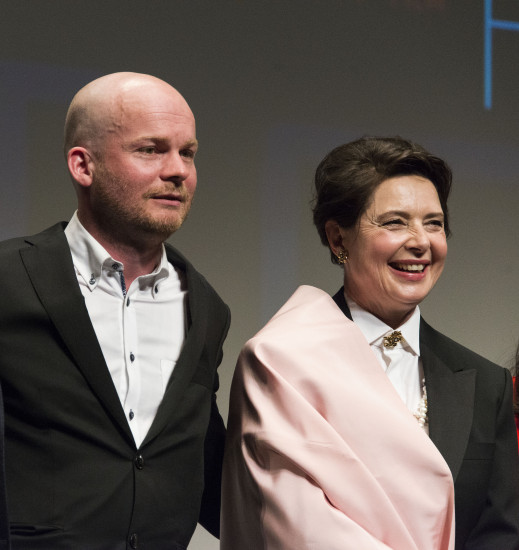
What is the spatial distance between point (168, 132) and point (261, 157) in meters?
1.35

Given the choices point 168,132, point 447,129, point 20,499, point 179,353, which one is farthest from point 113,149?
point 447,129

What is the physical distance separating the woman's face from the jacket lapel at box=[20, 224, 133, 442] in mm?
621

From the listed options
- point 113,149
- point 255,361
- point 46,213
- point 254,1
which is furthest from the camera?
point 254,1

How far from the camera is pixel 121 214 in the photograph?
1851 mm

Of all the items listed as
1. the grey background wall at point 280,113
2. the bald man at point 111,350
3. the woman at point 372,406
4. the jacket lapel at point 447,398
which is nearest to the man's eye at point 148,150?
the bald man at point 111,350

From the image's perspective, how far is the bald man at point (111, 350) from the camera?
1.72m

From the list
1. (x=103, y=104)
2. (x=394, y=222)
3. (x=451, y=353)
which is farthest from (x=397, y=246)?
(x=103, y=104)

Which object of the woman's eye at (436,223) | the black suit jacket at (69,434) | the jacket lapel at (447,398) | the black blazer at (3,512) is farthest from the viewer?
the woman's eye at (436,223)

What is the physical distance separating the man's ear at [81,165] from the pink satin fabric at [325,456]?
48 cm

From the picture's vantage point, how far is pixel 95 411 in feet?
5.77

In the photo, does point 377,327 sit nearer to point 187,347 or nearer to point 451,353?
point 451,353

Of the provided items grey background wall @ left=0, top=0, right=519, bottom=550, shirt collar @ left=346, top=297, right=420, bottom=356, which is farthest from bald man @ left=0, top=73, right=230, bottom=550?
grey background wall @ left=0, top=0, right=519, bottom=550

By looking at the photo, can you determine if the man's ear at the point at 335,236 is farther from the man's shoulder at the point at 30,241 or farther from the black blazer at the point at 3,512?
the black blazer at the point at 3,512

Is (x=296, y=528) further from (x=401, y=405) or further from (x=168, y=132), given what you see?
(x=168, y=132)
